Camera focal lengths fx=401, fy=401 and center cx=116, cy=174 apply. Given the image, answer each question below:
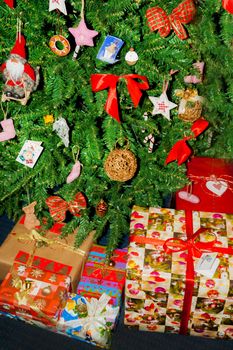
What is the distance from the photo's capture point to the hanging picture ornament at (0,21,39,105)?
4.11 ft

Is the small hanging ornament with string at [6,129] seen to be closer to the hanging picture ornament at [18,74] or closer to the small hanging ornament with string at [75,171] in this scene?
the hanging picture ornament at [18,74]

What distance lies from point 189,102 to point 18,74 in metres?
0.64

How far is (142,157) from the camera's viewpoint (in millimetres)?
1692

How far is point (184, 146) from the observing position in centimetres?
164

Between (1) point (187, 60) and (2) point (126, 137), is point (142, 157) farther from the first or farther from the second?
(1) point (187, 60)

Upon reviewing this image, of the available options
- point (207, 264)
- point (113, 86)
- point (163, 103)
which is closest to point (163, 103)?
point (163, 103)

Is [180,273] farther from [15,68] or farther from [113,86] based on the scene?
[15,68]

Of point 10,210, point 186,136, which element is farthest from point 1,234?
point 186,136

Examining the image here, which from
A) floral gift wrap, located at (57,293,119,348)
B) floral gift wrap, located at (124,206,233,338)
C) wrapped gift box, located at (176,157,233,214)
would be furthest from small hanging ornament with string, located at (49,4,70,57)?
floral gift wrap, located at (57,293,119,348)

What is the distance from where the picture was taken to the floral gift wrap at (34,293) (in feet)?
5.28

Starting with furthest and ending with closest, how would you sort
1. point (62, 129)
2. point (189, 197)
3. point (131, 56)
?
point (189, 197) < point (62, 129) < point (131, 56)

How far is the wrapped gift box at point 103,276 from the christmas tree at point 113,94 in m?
0.11

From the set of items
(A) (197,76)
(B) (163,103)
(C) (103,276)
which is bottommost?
(C) (103,276)

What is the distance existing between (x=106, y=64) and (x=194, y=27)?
0.32 meters
